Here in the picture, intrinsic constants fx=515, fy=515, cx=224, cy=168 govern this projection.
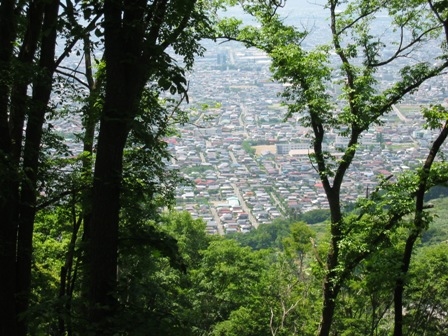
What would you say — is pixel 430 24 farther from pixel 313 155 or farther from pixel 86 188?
pixel 86 188

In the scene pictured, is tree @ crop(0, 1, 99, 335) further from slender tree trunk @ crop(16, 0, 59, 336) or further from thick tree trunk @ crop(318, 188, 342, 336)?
thick tree trunk @ crop(318, 188, 342, 336)

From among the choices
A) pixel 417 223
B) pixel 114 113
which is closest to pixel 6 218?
pixel 114 113

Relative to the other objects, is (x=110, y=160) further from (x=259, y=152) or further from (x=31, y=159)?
(x=259, y=152)

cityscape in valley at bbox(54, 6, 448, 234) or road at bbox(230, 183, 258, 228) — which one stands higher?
cityscape in valley at bbox(54, 6, 448, 234)

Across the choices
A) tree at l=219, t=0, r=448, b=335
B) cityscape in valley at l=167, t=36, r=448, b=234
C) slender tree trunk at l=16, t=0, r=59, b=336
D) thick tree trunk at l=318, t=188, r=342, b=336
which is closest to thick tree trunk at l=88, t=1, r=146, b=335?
slender tree trunk at l=16, t=0, r=59, b=336

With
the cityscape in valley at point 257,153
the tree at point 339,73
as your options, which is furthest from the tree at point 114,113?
the cityscape in valley at point 257,153

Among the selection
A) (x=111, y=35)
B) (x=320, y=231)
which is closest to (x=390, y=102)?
(x=111, y=35)

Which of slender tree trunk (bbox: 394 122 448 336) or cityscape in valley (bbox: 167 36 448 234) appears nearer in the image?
slender tree trunk (bbox: 394 122 448 336)

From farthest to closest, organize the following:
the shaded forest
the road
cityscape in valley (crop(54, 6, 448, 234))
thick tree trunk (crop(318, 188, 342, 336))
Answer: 1. the road
2. cityscape in valley (crop(54, 6, 448, 234))
3. thick tree trunk (crop(318, 188, 342, 336))
4. the shaded forest

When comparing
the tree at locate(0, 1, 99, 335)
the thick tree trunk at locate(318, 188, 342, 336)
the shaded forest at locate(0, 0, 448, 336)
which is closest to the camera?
the shaded forest at locate(0, 0, 448, 336)
